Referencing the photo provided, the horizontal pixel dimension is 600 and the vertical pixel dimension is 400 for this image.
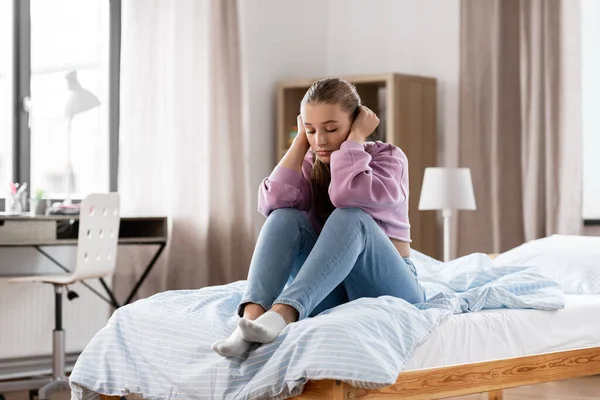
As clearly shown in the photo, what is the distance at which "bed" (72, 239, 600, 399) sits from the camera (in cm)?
219

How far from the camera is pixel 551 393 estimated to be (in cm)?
371

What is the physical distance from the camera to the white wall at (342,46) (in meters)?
4.96

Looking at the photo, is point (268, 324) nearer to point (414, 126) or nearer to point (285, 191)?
point (285, 191)

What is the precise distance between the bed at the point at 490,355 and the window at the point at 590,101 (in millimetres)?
1645

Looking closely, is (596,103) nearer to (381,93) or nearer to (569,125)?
(569,125)

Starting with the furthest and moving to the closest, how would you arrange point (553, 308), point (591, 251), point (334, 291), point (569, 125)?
1. point (569, 125)
2. point (591, 251)
3. point (553, 308)
4. point (334, 291)

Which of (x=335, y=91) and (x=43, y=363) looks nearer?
(x=335, y=91)

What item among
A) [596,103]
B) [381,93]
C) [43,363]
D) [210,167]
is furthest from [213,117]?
[596,103]

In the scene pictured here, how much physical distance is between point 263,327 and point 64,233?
2207 mm

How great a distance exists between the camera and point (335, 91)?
2.48 m

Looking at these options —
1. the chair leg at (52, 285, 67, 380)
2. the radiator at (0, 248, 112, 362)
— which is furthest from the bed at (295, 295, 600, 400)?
the radiator at (0, 248, 112, 362)

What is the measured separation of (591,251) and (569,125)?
43.9 inches

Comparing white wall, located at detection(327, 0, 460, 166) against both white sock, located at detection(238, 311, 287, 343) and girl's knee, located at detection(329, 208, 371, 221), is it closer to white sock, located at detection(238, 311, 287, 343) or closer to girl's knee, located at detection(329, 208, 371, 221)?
girl's knee, located at detection(329, 208, 371, 221)

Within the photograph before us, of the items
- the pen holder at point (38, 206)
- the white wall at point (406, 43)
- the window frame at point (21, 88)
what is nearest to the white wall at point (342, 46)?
the white wall at point (406, 43)
